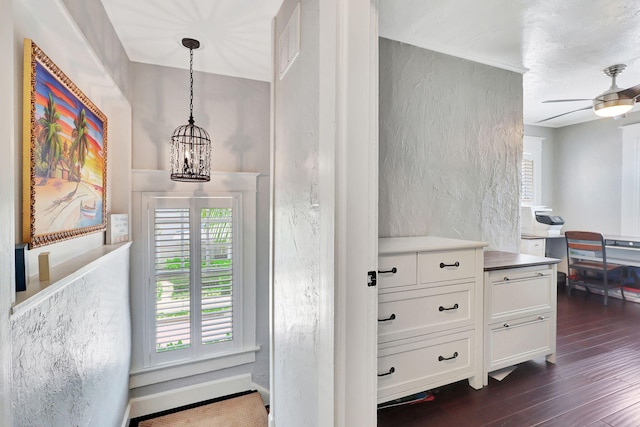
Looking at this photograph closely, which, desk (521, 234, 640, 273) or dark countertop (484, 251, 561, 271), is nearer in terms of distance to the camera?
dark countertop (484, 251, 561, 271)

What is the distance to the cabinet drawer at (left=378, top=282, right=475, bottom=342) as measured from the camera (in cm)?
158

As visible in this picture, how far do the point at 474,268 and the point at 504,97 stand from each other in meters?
1.65

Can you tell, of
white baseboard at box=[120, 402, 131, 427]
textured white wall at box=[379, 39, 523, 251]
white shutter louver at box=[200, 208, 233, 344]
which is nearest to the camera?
textured white wall at box=[379, 39, 523, 251]

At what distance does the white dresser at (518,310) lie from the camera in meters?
1.90

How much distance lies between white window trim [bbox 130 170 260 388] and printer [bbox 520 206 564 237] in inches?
144

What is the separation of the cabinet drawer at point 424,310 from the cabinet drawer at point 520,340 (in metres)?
0.28

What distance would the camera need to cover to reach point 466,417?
1663 millimetres

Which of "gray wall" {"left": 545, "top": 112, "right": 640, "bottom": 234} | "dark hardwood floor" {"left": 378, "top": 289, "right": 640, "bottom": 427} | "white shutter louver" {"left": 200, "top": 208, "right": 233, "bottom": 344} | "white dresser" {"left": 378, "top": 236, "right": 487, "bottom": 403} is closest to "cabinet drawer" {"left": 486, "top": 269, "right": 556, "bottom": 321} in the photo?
"white dresser" {"left": 378, "top": 236, "right": 487, "bottom": 403}

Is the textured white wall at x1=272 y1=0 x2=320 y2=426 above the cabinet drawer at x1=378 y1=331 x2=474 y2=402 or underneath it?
above

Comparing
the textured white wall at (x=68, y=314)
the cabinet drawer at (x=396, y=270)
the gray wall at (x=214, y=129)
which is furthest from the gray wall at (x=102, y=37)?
the cabinet drawer at (x=396, y=270)

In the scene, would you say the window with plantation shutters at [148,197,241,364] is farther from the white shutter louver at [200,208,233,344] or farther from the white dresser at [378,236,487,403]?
the white dresser at [378,236,487,403]

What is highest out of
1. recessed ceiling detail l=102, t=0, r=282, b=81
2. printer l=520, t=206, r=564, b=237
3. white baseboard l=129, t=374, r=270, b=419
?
recessed ceiling detail l=102, t=0, r=282, b=81

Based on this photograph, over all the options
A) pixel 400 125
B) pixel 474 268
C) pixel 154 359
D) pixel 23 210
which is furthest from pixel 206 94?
pixel 474 268

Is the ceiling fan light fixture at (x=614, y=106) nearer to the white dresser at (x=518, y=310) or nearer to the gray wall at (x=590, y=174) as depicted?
the white dresser at (x=518, y=310)
